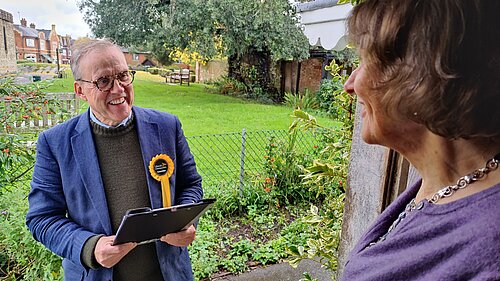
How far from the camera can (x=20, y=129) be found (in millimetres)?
2572

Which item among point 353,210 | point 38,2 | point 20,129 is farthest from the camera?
point 38,2

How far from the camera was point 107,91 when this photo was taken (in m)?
1.28

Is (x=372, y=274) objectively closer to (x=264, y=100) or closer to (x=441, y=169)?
(x=441, y=169)

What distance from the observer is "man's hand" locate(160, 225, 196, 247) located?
1248 millimetres

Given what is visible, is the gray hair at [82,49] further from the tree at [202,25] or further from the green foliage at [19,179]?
the tree at [202,25]

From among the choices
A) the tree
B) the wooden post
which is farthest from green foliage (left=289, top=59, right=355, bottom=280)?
the tree

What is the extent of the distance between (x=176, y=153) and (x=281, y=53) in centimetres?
908

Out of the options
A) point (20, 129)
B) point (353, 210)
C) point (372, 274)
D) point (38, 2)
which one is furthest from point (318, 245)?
point (38, 2)

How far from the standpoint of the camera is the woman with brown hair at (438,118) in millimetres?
455

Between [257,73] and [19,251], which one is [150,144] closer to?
[19,251]

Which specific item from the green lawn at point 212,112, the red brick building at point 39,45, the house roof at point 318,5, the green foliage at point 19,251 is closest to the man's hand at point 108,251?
the red brick building at point 39,45

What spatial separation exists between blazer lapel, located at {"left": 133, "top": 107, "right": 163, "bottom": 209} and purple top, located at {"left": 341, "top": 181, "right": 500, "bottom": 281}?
86 cm

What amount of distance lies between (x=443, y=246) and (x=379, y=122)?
0.68 feet

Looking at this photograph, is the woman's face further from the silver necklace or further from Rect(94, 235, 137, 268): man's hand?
Rect(94, 235, 137, 268): man's hand
